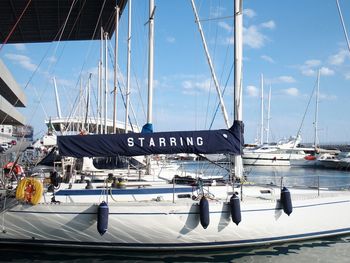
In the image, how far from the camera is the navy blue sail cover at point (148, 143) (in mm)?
10273

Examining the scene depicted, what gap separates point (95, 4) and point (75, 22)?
13.3 ft

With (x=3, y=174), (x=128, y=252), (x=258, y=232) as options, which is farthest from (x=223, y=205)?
(x=3, y=174)

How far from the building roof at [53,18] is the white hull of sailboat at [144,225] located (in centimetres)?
2928

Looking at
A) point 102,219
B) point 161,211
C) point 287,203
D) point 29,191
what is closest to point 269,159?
point 287,203

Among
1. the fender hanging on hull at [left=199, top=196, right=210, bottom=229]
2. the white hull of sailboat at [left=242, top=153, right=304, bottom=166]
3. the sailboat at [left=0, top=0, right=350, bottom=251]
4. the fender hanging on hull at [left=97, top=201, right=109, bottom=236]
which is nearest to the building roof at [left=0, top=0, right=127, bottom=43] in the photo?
the sailboat at [left=0, top=0, right=350, bottom=251]

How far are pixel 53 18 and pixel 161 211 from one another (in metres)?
37.9

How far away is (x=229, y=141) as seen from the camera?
10953 millimetres

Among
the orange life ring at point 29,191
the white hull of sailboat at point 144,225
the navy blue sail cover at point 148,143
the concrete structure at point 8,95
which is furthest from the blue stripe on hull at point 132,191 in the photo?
the concrete structure at point 8,95

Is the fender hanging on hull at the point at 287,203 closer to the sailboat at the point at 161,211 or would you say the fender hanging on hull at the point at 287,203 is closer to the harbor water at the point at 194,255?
the sailboat at the point at 161,211

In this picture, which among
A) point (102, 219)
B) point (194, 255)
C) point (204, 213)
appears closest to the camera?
point (102, 219)

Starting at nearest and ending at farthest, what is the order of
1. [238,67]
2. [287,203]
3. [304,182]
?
[287,203], [238,67], [304,182]

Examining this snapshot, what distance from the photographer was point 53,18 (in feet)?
137

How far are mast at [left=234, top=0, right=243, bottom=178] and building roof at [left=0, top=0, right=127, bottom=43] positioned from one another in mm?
26832

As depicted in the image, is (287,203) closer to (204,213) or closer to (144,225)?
(204,213)
